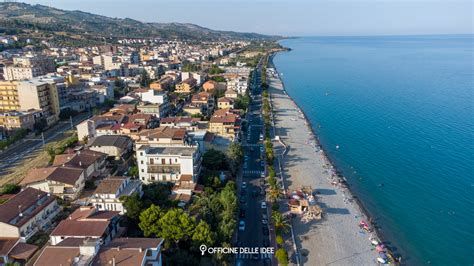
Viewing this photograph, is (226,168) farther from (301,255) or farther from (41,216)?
(41,216)

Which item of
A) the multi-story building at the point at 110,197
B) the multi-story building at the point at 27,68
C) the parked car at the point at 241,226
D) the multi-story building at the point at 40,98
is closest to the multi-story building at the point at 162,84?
the multi-story building at the point at 40,98

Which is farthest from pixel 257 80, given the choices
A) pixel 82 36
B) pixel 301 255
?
pixel 82 36

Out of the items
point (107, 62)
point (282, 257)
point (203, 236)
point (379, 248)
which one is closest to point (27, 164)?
point (203, 236)

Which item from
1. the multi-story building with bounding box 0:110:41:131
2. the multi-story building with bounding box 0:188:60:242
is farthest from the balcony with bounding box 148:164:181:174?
the multi-story building with bounding box 0:110:41:131

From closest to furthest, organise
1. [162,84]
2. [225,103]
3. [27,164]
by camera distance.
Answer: [27,164] → [225,103] → [162,84]

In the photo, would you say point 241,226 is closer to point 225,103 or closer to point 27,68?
point 225,103

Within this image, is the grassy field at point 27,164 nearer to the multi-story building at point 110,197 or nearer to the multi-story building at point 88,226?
the multi-story building at point 110,197
